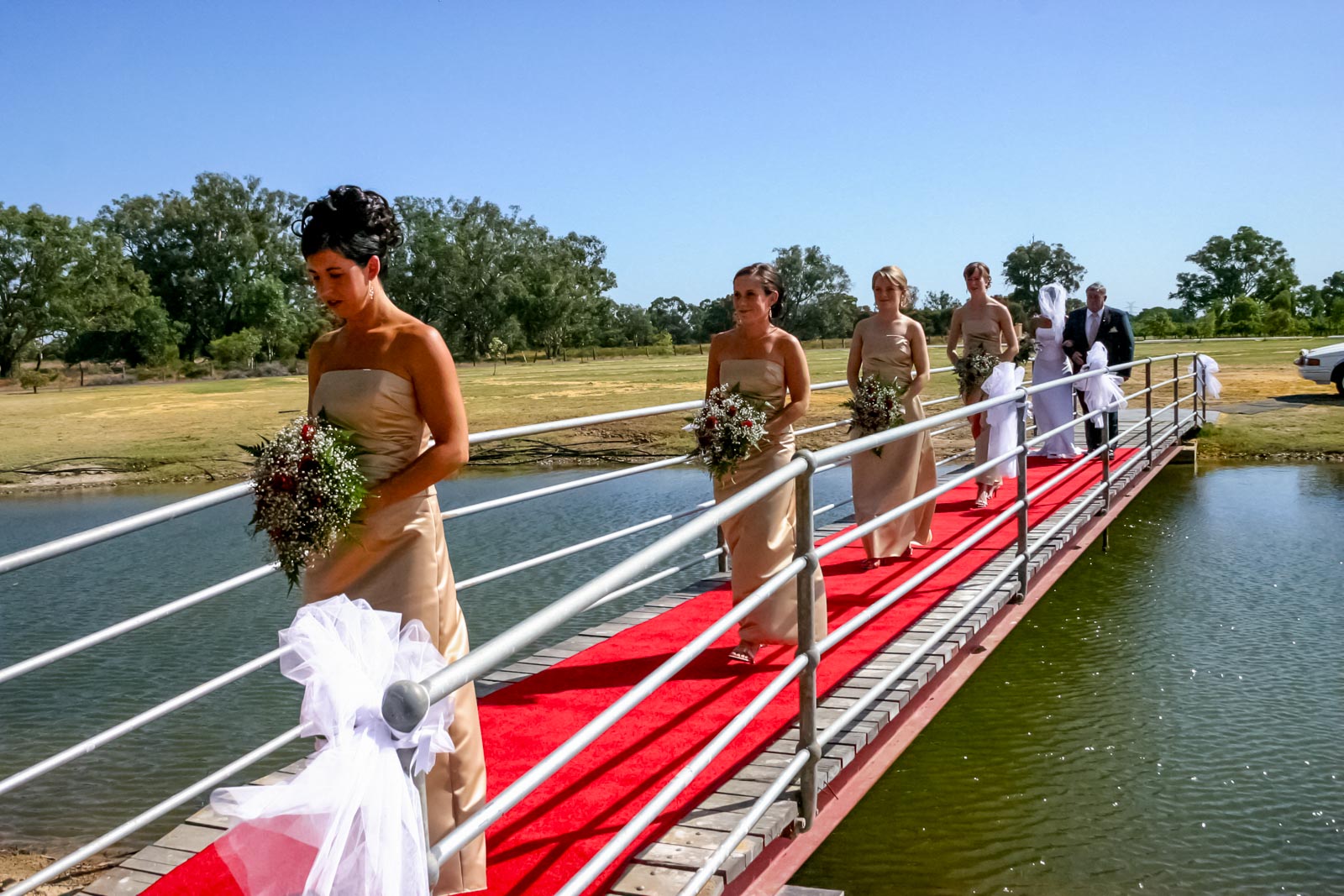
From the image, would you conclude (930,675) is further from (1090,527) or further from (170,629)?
(170,629)

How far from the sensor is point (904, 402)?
8477 mm

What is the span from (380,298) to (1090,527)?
7.13 metres

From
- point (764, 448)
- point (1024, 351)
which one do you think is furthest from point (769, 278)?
point (1024, 351)

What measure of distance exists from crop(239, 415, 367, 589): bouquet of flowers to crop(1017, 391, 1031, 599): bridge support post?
436 cm

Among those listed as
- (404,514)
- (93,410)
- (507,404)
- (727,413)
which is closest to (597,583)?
(404,514)

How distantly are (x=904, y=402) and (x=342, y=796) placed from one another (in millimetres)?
6890

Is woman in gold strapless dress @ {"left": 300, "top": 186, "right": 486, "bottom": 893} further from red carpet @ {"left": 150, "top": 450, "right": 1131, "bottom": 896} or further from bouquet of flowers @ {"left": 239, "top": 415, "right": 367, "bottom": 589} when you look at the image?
red carpet @ {"left": 150, "top": 450, "right": 1131, "bottom": 896}

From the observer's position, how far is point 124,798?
285 inches

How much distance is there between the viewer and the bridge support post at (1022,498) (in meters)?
6.91

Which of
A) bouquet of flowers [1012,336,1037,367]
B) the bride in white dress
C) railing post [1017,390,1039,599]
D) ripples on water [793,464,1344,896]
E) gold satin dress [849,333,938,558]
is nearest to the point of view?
ripples on water [793,464,1344,896]

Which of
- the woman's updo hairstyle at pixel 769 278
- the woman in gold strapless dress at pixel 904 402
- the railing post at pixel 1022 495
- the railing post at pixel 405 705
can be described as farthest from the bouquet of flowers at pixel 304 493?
the woman in gold strapless dress at pixel 904 402

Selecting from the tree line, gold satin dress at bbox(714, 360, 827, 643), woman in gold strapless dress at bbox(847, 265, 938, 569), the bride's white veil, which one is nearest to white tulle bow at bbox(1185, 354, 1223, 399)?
the bride's white veil

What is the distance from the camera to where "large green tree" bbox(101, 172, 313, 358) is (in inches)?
3531

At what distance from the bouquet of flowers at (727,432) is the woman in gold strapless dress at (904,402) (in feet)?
8.54
